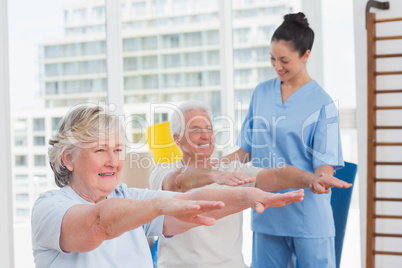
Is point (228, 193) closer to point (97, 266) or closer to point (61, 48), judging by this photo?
point (97, 266)

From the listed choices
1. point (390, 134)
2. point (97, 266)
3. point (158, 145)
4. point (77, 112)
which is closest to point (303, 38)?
point (390, 134)

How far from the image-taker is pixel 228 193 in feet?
4.98

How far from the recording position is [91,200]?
5.05 feet

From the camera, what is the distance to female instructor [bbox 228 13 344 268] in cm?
237

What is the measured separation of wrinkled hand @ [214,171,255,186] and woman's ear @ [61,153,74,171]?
0.68m

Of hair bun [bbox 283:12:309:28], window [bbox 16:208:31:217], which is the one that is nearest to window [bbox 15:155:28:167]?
window [bbox 16:208:31:217]

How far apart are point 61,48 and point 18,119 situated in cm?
75

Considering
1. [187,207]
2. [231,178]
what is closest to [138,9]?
[231,178]

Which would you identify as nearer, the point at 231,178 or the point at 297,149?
the point at 231,178

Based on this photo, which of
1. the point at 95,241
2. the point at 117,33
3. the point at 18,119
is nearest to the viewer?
the point at 95,241

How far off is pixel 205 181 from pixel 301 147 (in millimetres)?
554

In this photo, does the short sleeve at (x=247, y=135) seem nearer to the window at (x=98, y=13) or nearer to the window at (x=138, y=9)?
the window at (x=98, y=13)

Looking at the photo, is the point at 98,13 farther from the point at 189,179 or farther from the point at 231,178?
the point at 231,178

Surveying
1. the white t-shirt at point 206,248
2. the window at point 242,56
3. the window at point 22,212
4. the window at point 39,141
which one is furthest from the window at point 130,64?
the white t-shirt at point 206,248
